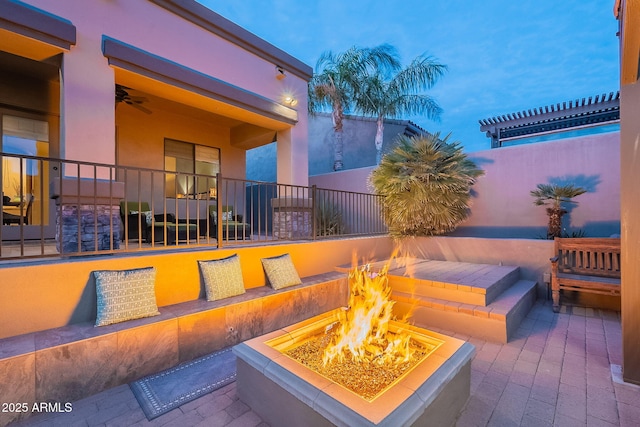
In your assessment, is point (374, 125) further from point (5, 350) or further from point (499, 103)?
point (499, 103)

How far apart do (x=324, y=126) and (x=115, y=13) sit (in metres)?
8.26

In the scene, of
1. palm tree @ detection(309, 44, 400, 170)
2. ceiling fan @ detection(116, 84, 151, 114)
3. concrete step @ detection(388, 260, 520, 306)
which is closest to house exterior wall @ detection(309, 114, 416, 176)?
palm tree @ detection(309, 44, 400, 170)

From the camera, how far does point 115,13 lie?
3854 mm

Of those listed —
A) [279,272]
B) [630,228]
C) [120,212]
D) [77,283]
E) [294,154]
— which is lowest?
[279,272]

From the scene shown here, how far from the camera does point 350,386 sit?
5.97 ft

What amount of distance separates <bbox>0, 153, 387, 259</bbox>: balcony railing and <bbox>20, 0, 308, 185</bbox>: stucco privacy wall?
1.42 feet

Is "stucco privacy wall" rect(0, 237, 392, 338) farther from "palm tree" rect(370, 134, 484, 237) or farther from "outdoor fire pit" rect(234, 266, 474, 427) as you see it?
"palm tree" rect(370, 134, 484, 237)


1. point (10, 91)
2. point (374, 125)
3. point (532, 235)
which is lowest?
point (532, 235)

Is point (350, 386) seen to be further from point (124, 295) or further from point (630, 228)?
point (630, 228)

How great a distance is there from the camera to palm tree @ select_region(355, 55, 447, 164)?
9.20 m

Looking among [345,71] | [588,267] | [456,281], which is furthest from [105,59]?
[588,267]

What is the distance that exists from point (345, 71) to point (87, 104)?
738 centimetres

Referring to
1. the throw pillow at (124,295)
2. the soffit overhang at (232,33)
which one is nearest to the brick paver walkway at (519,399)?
the throw pillow at (124,295)

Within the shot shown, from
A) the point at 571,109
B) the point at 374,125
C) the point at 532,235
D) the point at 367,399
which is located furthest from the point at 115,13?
the point at 571,109
